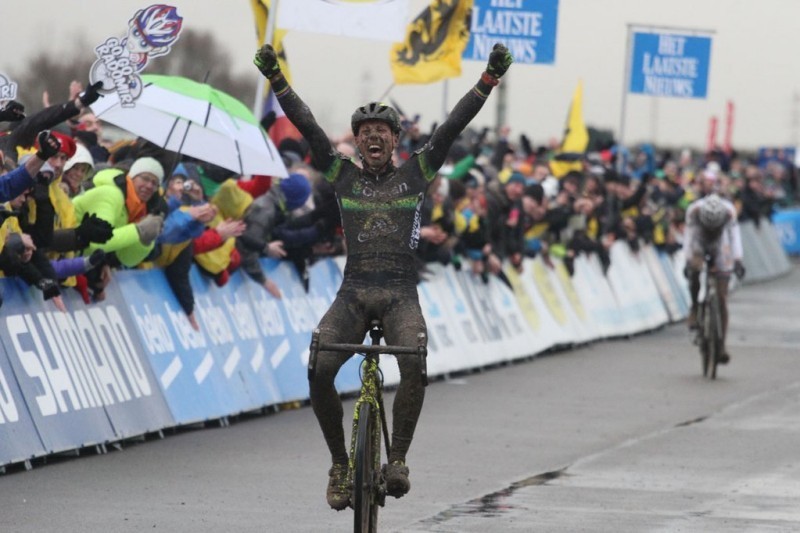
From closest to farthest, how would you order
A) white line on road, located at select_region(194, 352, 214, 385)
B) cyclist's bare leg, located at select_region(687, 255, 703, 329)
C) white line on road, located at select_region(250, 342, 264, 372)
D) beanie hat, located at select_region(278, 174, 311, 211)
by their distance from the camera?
white line on road, located at select_region(194, 352, 214, 385)
white line on road, located at select_region(250, 342, 264, 372)
beanie hat, located at select_region(278, 174, 311, 211)
cyclist's bare leg, located at select_region(687, 255, 703, 329)

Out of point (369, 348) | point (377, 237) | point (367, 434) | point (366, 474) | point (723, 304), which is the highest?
point (377, 237)

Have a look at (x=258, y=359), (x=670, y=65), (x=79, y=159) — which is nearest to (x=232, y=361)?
(x=258, y=359)

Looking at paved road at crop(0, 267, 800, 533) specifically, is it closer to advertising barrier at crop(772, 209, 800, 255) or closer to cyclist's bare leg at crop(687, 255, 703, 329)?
cyclist's bare leg at crop(687, 255, 703, 329)

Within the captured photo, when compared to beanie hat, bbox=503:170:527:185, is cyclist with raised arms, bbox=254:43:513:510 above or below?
above

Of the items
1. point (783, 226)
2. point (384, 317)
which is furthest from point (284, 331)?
point (783, 226)

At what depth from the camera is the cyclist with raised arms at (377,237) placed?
9125 millimetres

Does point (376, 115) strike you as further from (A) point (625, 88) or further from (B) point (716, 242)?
(A) point (625, 88)

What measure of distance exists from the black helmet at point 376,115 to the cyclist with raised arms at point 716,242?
1094cm

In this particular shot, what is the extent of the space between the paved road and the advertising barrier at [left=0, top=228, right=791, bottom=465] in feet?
0.80

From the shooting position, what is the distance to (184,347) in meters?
14.1

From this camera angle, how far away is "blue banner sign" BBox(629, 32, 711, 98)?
1236 inches

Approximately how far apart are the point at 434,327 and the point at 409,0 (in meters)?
3.49

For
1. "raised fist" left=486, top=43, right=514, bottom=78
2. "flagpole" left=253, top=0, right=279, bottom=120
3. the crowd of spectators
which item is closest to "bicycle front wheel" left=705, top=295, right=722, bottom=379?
the crowd of spectators

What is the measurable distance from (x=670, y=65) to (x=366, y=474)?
2394cm
